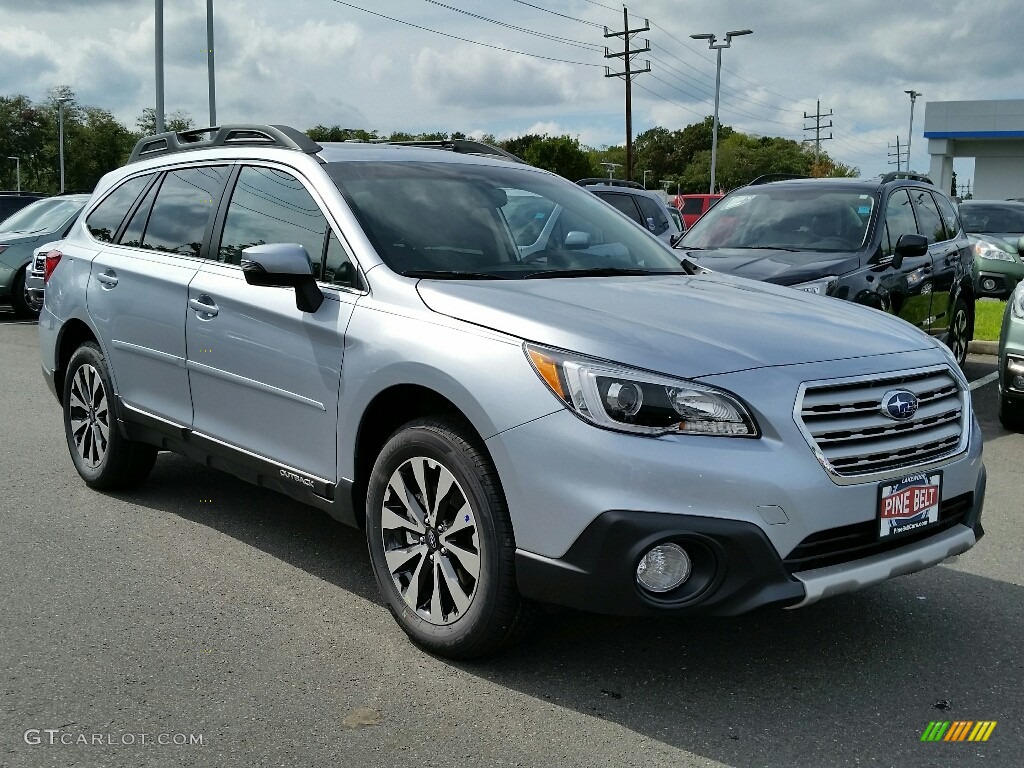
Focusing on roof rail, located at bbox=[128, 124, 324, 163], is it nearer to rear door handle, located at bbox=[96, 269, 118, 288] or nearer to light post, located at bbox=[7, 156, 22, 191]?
rear door handle, located at bbox=[96, 269, 118, 288]

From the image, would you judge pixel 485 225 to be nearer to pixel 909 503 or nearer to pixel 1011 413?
pixel 909 503

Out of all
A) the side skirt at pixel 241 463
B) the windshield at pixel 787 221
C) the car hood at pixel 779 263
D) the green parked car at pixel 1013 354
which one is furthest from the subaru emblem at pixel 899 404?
the windshield at pixel 787 221

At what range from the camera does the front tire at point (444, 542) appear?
3504 millimetres

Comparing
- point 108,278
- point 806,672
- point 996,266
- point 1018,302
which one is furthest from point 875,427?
point 996,266

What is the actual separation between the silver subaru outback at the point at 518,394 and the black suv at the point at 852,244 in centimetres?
305

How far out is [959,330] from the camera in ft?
33.2

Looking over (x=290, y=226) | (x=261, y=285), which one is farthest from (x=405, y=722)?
(x=290, y=226)

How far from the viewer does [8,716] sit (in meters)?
3.35

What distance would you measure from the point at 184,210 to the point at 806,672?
3.45m

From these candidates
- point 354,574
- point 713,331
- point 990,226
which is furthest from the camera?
point 990,226

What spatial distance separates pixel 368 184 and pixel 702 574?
2126 millimetres

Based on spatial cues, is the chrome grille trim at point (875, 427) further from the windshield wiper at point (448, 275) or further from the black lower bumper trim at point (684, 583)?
the windshield wiper at point (448, 275)

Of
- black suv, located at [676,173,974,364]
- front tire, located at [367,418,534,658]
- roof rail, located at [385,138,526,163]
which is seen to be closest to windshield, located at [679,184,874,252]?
black suv, located at [676,173,974,364]

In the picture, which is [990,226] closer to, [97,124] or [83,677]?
[83,677]
